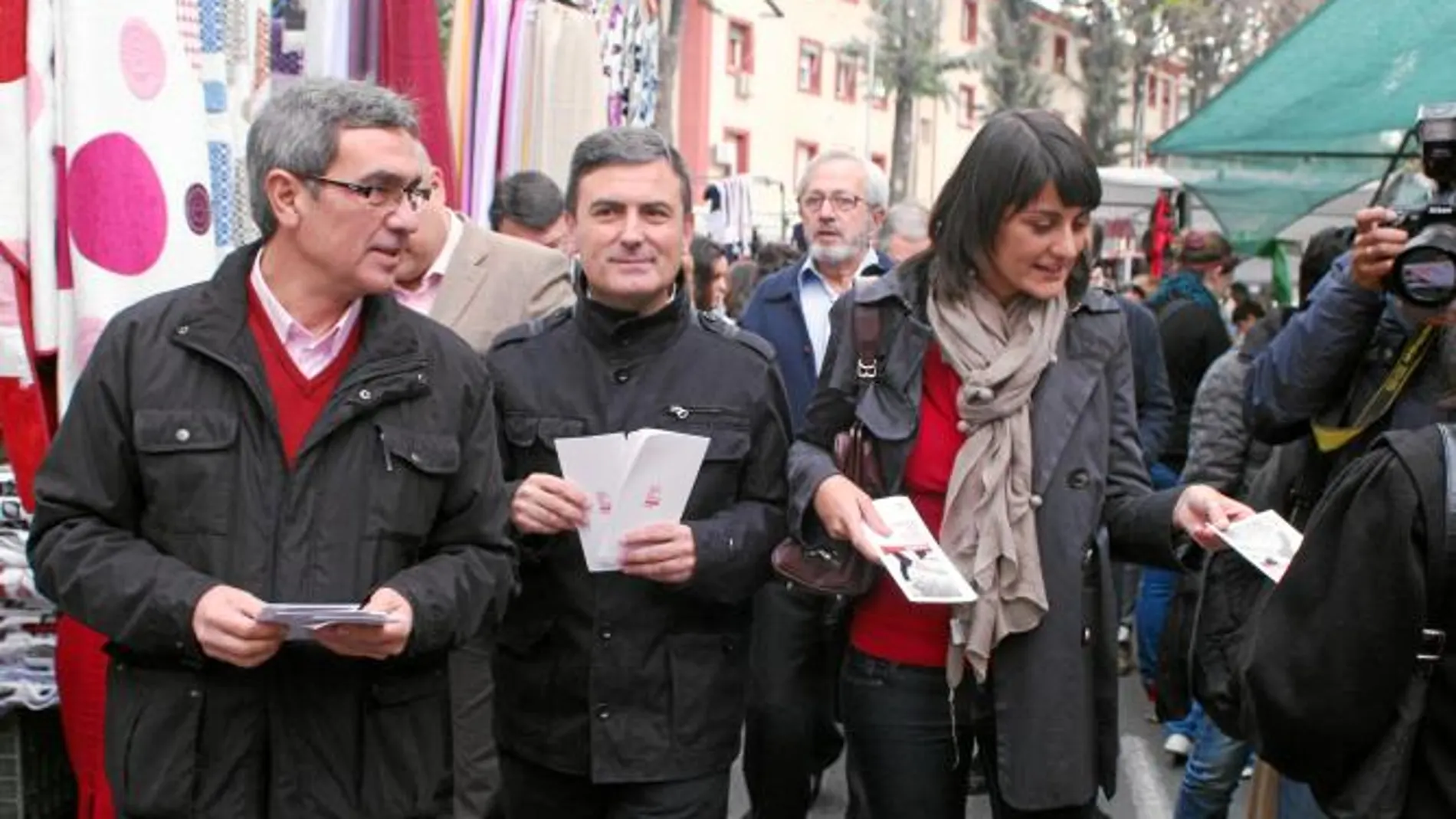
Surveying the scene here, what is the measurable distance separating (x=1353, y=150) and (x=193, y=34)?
5031 millimetres

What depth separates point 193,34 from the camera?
12.8 feet

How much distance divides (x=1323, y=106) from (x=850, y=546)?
13.2 ft

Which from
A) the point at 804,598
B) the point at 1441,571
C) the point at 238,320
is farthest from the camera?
the point at 804,598

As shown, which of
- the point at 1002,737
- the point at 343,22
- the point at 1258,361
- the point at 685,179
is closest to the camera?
the point at 1002,737

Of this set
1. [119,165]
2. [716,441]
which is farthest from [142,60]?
[716,441]

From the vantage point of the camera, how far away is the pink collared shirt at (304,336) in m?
2.87

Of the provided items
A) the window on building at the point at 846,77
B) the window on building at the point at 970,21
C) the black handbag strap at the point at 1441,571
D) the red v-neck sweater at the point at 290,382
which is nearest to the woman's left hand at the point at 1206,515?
the black handbag strap at the point at 1441,571

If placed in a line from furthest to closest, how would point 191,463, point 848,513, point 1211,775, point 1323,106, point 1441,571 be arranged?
point 1323,106 < point 1211,775 < point 848,513 < point 191,463 < point 1441,571

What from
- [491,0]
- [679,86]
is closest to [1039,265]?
[491,0]

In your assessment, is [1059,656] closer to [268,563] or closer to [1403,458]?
[1403,458]

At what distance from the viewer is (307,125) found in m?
2.84

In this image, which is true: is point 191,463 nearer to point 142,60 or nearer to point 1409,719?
point 142,60

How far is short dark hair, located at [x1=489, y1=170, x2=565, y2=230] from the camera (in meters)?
6.11

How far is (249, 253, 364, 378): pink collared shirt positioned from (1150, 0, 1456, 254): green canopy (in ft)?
12.6
